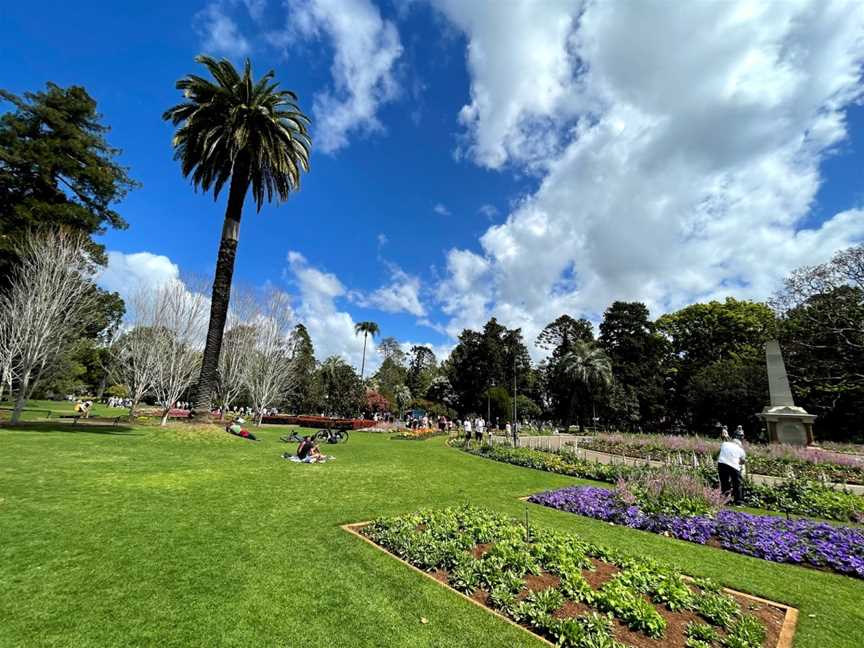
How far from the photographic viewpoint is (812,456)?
1579 cm

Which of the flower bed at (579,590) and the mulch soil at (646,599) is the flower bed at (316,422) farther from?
the mulch soil at (646,599)

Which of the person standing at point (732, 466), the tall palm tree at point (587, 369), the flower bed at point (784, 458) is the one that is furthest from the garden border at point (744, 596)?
the tall palm tree at point (587, 369)

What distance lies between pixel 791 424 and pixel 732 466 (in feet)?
50.9

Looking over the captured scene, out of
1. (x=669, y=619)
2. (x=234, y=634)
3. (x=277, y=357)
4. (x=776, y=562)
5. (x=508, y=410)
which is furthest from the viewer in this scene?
(x=508, y=410)

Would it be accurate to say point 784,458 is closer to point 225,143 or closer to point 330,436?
point 330,436

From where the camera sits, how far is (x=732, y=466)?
368 inches

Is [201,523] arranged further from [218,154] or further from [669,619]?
[218,154]

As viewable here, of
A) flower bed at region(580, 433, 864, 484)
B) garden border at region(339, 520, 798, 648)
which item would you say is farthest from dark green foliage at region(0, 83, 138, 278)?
flower bed at region(580, 433, 864, 484)

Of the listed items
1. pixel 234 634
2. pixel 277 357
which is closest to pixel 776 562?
pixel 234 634

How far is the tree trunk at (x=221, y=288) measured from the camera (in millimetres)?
18719

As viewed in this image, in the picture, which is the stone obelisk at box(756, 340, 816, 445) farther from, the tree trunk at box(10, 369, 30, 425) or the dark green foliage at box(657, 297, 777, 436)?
the tree trunk at box(10, 369, 30, 425)

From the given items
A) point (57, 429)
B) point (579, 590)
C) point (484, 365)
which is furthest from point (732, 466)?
point (484, 365)

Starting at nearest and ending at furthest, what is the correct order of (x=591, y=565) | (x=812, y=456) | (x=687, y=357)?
(x=591, y=565) < (x=812, y=456) < (x=687, y=357)

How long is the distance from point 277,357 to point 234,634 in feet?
103
